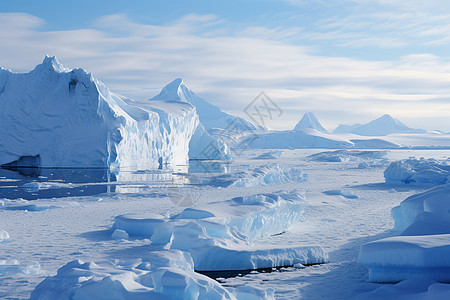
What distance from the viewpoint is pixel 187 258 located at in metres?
5.32

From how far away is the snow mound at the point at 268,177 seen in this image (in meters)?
17.5

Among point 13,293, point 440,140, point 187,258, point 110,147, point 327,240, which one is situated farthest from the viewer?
point 440,140

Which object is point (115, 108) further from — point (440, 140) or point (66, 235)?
point (440, 140)

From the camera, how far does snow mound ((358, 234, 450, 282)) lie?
14.8 ft

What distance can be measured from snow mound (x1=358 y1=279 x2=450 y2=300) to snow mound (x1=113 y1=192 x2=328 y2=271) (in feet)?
5.09

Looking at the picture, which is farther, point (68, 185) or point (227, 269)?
point (68, 185)

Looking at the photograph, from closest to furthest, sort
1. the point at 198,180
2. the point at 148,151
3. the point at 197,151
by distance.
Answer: the point at 198,180, the point at 148,151, the point at 197,151

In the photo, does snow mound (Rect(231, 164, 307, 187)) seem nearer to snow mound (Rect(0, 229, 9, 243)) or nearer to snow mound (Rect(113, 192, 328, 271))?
snow mound (Rect(113, 192, 328, 271))

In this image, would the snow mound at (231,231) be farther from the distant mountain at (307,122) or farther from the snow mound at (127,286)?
the distant mountain at (307,122)

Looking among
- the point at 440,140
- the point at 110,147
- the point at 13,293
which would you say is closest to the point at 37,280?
the point at 13,293

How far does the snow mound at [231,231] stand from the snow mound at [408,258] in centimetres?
114

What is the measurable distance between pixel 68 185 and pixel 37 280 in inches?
457

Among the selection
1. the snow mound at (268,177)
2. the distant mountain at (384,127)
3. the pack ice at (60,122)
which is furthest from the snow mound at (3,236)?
the distant mountain at (384,127)

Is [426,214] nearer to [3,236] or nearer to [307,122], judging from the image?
[3,236]
